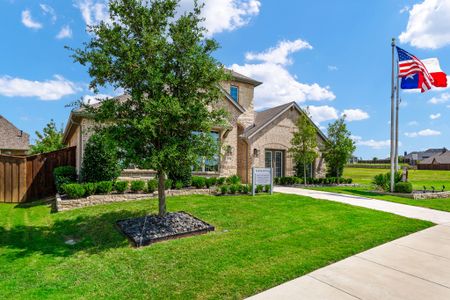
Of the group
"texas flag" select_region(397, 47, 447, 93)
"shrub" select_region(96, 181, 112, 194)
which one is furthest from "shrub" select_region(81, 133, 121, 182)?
"texas flag" select_region(397, 47, 447, 93)

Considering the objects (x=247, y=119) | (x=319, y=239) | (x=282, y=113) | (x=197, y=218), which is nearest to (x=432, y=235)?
(x=319, y=239)

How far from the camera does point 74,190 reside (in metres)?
10.1

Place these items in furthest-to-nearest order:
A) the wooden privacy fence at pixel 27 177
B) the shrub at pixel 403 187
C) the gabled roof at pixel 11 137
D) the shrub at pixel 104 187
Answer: the gabled roof at pixel 11 137 < the shrub at pixel 403 187 < the wooden privacy fence at pixel 27 177 < the shrub at pixel 104 187

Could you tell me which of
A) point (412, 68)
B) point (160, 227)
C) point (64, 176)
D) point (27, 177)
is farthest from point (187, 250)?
point (412, 68)

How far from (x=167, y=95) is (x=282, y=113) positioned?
14.1m

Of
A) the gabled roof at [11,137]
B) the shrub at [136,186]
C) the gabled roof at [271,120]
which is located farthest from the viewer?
the gabled roof at [11,137]

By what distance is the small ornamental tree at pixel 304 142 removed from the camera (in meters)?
18.3

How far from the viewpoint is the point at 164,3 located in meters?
7.33

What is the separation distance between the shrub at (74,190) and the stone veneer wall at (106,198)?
0.23m

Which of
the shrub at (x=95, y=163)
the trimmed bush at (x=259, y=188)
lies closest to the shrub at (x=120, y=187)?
the shrub at (x=95, y=163)

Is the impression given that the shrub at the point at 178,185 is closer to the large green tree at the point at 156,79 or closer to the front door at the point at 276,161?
the large green tree at the point at 156,79

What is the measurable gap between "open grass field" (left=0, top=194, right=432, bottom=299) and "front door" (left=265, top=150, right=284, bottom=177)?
10.1 m

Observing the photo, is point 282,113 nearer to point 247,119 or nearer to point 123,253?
point 247,119

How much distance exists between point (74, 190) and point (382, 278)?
32.4ft
